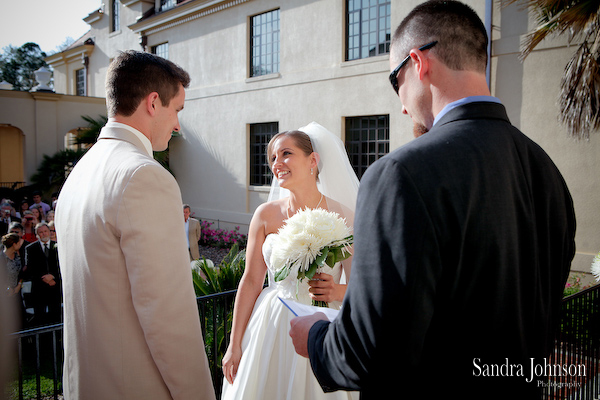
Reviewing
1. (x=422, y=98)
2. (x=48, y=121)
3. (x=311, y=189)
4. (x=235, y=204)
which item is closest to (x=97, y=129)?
→ (x=48, y=121)

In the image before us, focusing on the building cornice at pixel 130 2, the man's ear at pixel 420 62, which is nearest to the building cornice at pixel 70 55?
the building cornice at pixel 130 2

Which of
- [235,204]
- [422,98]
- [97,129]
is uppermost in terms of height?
[97,129]

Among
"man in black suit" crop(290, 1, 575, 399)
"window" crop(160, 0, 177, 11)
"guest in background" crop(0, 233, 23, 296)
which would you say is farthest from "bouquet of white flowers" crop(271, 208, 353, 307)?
"window" crop(160, 0, 177, 11)

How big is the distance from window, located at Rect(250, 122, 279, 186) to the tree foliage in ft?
205

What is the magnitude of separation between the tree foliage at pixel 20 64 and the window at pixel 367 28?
66.7 metres

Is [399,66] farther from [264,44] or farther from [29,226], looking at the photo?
[264,44]

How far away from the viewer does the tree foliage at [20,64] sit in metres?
66.9

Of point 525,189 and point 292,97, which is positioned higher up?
point 292,97

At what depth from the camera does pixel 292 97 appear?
15.8 m

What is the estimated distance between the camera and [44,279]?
25.1 feet

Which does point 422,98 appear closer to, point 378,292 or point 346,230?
point 378,292

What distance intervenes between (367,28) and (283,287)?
11853 mm

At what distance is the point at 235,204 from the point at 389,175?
16.8 m

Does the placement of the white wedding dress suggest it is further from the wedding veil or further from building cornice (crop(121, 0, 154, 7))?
building cornice (crop(121, 0, 154, 7))
